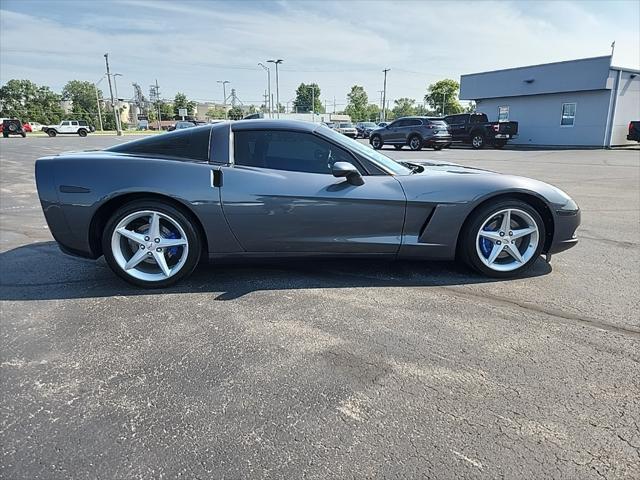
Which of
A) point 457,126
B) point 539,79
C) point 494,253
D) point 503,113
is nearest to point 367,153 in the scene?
point 494,253

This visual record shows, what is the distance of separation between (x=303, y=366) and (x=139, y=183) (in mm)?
1932

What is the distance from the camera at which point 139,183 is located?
3320 millimetres

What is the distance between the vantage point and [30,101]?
95188mm

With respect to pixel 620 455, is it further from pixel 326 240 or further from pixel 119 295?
pixel 119 295

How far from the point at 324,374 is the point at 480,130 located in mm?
22922

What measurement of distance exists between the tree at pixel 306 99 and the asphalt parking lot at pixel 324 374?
118804 mm

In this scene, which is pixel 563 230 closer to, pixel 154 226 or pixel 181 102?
pixel 154 226

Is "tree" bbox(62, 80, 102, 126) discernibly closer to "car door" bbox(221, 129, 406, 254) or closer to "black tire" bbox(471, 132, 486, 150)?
"black tire" bbox(471, 132, 486, 150)

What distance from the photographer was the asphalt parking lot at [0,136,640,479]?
1742 mm

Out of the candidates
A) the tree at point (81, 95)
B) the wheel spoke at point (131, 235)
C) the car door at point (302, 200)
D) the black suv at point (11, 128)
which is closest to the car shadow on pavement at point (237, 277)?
the car door at point (302, 200)

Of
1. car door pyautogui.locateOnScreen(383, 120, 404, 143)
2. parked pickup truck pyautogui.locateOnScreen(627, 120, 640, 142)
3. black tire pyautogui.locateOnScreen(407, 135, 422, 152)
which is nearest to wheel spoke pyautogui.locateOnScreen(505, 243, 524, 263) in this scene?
black tire pyautogui.locateOnScreen(407, 135, 422, 152)

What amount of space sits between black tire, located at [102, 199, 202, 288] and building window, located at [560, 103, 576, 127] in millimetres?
26895

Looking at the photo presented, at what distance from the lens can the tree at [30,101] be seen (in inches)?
3597

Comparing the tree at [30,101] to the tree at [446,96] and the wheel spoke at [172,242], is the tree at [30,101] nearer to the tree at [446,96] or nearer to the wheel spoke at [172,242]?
the tree at [446,96]
